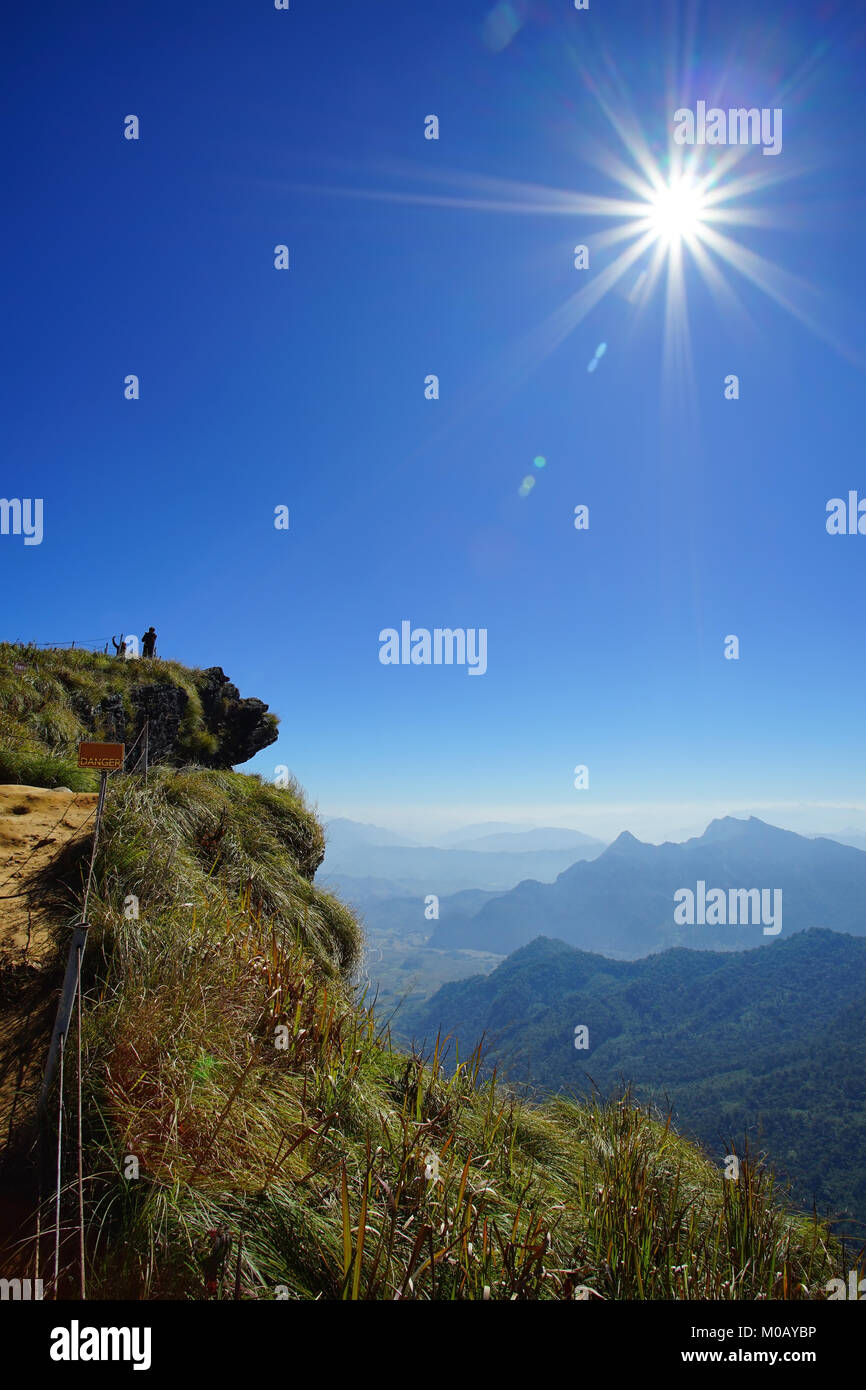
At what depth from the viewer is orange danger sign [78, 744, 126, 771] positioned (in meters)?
3.96

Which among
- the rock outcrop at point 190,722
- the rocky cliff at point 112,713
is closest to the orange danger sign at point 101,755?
the rocky cliff at point 112,713

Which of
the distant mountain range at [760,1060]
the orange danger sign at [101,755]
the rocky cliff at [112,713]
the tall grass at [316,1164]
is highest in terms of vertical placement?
the rocky cliff at [112,713]

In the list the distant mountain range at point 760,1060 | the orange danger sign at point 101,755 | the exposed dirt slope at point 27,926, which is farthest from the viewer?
the distant mountain range at point 760,1060

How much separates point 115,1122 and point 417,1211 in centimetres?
172

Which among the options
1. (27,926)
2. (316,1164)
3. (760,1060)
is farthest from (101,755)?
(760,1060)

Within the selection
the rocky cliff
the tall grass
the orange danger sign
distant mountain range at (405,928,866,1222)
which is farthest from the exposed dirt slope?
distant mountain range at (405,928,866,1222)

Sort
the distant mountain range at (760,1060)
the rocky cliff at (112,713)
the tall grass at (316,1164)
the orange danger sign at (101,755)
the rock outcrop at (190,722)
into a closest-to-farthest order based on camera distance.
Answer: the tall grass at (316,1164) → the orange danger sign at (101,755) → the rocky cliff at (112,713) → the rock outcrop at (190,722) → the distant mountain range at (760,1060)

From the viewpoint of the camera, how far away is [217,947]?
492cm

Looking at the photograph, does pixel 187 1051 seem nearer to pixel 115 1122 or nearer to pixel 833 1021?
pixel 115 1122

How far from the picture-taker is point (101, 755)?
13.3ft

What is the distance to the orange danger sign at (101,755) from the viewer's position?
3.96m

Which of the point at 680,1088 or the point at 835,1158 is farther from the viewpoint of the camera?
the point at 680,1088

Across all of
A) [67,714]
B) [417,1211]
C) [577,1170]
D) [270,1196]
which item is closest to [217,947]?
[270,1196]

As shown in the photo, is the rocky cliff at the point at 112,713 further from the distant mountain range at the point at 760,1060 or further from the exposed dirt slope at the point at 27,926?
the distant mountain range at the point at 760,1060
